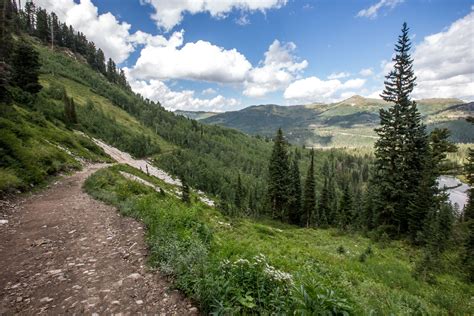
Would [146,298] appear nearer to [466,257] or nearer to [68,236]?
[68,236]

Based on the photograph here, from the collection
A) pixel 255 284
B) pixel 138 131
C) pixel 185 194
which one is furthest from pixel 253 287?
pixel 138 131

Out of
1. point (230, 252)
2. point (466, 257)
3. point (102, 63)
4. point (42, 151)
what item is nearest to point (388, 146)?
point (466, 257)

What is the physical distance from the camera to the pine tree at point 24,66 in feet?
156

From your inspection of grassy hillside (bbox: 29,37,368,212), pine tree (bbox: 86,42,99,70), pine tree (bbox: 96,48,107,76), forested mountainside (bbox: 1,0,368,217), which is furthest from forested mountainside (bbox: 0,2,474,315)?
pine tree (bbox: 96,48,107,76)

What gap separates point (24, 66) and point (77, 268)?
57692 millimetres

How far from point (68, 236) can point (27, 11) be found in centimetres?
22455

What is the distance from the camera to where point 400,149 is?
28.2 meters

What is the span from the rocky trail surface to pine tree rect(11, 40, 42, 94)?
4903 centimetres

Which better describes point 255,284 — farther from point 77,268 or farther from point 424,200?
point 424,200

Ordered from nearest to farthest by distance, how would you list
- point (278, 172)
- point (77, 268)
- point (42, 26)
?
point (77, 268), point (278, 172), point (42, 26)

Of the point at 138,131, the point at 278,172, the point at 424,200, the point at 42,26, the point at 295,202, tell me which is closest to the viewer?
the point at 424,200

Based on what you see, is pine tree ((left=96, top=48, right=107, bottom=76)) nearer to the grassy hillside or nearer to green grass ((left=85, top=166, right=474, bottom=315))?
the grassy hillside

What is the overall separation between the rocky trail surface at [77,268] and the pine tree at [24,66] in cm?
4903

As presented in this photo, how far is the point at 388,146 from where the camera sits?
93.1ft
